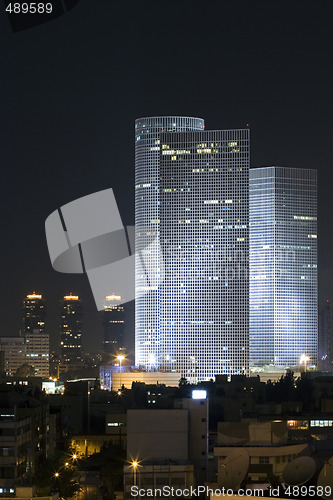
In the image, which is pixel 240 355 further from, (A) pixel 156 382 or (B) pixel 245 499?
(B) pixel 245 499

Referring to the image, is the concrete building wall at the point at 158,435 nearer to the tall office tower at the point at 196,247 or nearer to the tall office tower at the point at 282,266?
the tall office tower at the point at 196,247

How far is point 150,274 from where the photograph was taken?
134625mm

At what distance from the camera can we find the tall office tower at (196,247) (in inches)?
5202

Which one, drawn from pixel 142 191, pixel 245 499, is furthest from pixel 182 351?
pixel 245 499

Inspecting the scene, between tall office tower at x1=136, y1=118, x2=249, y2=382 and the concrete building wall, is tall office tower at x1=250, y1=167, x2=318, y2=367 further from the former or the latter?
the concrete building wall

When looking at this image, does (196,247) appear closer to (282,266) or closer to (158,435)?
(282,266)

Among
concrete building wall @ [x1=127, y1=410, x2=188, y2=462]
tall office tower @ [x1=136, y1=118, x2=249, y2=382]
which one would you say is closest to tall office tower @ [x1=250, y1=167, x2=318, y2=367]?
tall office tower @ [x1=136, y1=118, x2=249, y2=382]

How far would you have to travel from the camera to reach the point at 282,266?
138750 mm

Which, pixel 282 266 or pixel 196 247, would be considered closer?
pixel 196 247

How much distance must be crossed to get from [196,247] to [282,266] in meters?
8.67

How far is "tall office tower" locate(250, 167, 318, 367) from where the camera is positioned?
451 feet

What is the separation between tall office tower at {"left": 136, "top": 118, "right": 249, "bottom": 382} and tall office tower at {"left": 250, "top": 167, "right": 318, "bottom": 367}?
4572mm

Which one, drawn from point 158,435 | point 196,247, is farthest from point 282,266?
point 158,435

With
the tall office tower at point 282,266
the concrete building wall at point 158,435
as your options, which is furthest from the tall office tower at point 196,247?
the concrete building wall at point 158,435
